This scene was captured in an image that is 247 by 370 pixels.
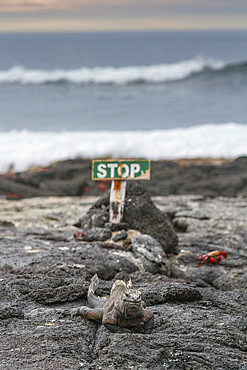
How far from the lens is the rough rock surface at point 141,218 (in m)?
6.21

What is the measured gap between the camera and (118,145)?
64.6 feet

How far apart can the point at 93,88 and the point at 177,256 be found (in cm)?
3260

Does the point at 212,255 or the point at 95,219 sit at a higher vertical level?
the point at 95,219

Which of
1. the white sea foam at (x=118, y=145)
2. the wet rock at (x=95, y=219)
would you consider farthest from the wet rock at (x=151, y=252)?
the white sea foam at (x=118, y=145)

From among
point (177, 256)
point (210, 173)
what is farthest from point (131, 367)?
point (210, 173)

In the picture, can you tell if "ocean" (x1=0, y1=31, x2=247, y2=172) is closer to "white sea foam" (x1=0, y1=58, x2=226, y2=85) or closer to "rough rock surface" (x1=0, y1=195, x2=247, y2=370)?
"white sea foam" (x1=0, y1=58, x2=226, y2=85)

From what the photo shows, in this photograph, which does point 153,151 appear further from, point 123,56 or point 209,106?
point 123,56

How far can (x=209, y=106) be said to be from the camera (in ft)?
103

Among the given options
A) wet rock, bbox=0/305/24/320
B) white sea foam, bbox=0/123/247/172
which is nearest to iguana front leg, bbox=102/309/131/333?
wet rock, bbox=0/305/24/320

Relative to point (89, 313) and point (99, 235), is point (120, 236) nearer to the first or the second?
point (99, 235)

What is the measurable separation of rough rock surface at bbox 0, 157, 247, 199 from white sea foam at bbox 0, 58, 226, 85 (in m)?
26.9

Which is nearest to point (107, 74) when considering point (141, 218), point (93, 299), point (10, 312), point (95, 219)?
point (95, 219)

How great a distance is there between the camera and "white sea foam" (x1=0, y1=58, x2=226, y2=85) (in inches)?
1577

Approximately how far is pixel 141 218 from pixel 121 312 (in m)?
3.16
